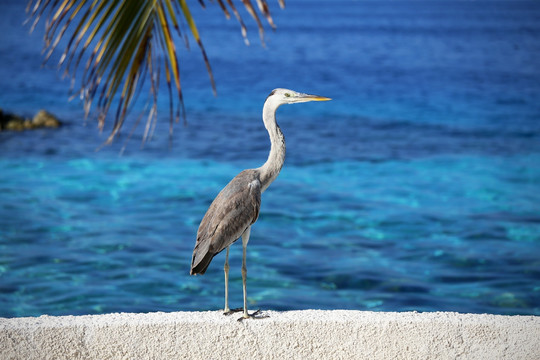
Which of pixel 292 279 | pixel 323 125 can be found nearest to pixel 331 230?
pixel 292 279

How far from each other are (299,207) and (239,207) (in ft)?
23.4

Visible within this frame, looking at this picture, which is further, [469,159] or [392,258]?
[469,159]

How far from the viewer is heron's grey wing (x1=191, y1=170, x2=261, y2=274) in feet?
11.7

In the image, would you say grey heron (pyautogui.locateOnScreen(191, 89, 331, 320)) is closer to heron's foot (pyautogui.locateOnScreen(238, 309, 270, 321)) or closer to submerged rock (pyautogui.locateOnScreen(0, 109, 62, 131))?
heron's foot (pyautogui.locateOnScreen(238, 309, 270, 321))

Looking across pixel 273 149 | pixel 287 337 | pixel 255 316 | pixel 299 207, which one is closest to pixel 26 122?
pixel 299 207

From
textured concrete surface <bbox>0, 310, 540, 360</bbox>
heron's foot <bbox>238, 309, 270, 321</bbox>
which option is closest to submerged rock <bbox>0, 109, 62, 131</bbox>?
textured concrete surface <bbox>0, 310, 540, 360</bbox>

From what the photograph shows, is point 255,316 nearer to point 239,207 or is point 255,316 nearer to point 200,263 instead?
point 200,263

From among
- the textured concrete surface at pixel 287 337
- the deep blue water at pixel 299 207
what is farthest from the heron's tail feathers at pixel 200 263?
the deep blue water at pixel 299 207

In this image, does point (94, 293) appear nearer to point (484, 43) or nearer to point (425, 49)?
point (425, 49)

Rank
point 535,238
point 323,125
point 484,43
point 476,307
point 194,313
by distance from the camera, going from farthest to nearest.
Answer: point 484,43, point 323,125, point 535,238, point 476,307, point 194,313

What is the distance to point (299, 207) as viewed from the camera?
10664mm

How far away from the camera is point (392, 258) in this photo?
28.5 feet

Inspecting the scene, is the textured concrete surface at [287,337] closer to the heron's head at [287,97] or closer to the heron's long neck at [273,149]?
the heron's long neck at [273,149]

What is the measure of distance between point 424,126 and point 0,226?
1106cm
